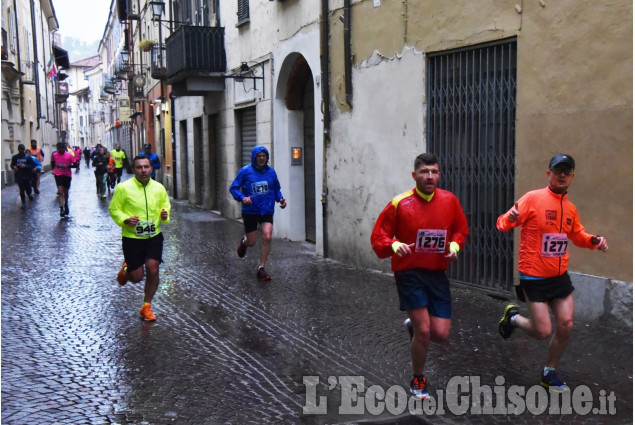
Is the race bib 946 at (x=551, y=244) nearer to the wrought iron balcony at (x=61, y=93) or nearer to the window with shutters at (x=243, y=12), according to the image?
the window with shutters at (x=243, y=12)

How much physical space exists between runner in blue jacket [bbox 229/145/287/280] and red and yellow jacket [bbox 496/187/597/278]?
16.3 ft

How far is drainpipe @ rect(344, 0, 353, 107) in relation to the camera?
34.0ft

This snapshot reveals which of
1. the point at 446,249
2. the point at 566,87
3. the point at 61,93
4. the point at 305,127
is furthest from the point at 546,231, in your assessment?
the point at 61,93

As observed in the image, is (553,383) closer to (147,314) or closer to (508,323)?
(508,323)

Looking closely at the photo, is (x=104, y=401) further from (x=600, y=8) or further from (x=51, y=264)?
(x=51, y=264)

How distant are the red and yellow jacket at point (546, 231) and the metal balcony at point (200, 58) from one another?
1303 centimetres

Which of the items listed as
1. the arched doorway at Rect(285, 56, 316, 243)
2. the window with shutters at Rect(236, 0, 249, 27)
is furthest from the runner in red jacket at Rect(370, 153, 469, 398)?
the window with shutters at Rect(236, 0, 249, 27)

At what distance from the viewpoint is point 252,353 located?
5.96 meters

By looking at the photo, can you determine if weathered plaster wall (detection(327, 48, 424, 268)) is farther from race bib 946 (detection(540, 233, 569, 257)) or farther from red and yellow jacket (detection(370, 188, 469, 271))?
red and yellow jacket (detection(370, 188, 469, 271))

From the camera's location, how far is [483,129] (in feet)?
26.7

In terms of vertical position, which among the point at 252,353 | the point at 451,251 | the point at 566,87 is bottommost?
the point at 252,353

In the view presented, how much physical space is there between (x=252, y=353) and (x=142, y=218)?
6.38 feet

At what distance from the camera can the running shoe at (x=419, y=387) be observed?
479cm

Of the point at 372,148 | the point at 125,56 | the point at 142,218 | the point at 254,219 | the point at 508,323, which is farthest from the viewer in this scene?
the point at 125,56
